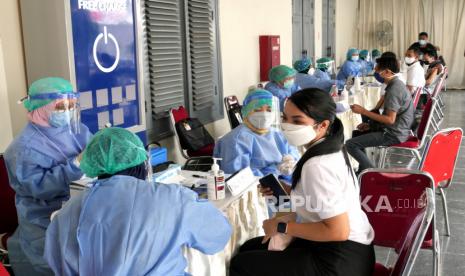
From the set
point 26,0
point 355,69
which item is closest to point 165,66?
point 26,0

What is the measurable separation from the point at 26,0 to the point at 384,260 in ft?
8.08

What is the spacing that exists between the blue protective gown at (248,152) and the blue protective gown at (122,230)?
1.23 meters

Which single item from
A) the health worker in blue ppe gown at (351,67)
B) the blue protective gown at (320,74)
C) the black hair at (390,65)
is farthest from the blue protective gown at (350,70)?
the black hair at (390,65)

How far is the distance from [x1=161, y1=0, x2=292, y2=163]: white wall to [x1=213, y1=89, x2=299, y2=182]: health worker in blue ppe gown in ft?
4.62

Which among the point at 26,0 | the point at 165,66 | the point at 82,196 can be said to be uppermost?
the point at 26,0

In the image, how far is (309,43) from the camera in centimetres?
781

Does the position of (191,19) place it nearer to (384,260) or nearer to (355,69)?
(384,260)

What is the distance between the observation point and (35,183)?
6.42 ft

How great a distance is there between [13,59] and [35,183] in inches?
32.2

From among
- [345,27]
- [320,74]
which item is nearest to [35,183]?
[320,74]

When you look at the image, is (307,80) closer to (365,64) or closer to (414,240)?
(365,64)

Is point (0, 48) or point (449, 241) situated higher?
point (0, 48)

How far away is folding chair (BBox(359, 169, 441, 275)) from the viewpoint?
1938 mm

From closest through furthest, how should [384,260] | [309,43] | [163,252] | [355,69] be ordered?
1. [163,252]
2. [384,260]
3. [355,69]
4. [309,43]
